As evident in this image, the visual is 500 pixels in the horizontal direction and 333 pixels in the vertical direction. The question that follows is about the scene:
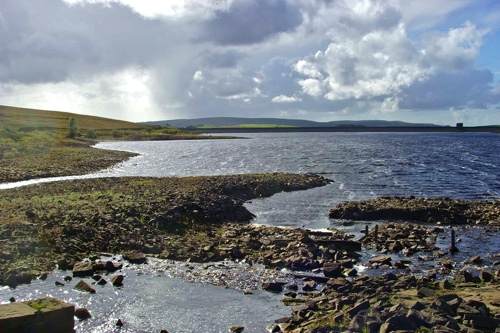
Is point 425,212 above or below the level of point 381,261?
below

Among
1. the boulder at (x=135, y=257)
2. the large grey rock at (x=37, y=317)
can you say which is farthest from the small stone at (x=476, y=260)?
the large grey rock at (x=37, y=317)

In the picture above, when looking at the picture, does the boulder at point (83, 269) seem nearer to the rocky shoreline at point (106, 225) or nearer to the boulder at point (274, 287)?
the rocky shoreline at point (106, 225)

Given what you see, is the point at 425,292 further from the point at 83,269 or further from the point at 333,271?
the point at 83,269

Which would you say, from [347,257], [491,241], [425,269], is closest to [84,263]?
[347,257]

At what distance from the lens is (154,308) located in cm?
1806

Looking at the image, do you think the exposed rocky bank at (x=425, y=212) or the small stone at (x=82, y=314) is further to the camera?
the exposed rocky bank at (x=425, y=212)

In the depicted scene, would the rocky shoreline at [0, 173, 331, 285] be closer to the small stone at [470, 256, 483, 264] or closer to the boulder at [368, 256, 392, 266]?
the boulder at [368, 256, 392, 266]

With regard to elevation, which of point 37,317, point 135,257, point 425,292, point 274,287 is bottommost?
point 135,257

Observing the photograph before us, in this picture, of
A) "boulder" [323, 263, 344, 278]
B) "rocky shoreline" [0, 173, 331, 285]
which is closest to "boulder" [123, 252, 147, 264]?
"rocky shoreline" [0, 173, 331, 285]

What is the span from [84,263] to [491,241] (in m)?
24.1

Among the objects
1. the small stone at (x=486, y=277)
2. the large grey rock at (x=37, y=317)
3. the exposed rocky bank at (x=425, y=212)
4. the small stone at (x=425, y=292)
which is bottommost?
the exposed rocky bank at (x=425, y=212)

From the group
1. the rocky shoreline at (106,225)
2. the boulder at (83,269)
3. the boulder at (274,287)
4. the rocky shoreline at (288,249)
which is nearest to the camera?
the rocky shoreline at (288,249)

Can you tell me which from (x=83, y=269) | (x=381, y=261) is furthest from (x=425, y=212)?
(x=83, y=269)

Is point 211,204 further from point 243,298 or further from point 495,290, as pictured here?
point 495,290
